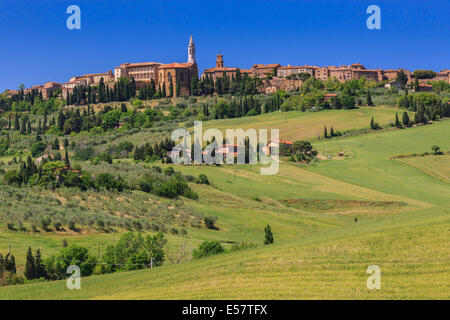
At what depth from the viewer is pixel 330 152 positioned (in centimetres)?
9625

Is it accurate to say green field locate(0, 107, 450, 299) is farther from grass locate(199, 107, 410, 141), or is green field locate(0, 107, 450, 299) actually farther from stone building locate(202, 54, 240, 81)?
stone building locate(202, 54, 240, 81)

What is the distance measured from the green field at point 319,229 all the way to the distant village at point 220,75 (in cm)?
4422

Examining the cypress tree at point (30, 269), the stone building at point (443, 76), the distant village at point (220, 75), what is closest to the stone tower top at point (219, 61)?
the distant village at point (220, 75)

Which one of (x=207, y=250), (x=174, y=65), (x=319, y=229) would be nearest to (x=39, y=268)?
(x=207, y=250)

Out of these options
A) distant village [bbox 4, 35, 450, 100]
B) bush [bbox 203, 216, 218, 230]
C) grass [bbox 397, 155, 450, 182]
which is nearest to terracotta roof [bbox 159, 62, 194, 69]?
distant village [bbox 4, 35, 450, 100]

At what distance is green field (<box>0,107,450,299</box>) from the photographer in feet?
70.3

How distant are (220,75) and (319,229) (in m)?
136

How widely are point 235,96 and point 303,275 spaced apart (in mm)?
137505

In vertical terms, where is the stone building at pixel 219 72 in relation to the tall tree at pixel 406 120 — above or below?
above

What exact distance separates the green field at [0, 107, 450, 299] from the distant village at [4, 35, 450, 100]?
4422 centimetres

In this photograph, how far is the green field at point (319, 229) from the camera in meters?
21.4

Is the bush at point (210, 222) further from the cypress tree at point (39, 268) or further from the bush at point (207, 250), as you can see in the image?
the cypress tree at point (39, 268)
